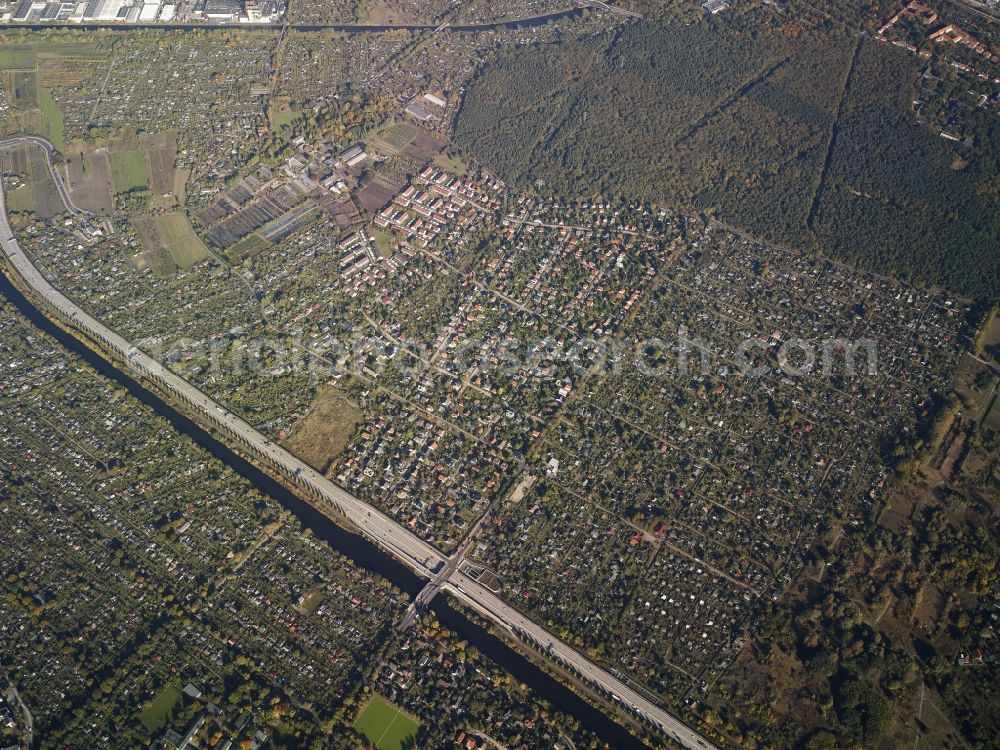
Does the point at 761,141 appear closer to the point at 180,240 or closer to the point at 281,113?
the point at 281,113

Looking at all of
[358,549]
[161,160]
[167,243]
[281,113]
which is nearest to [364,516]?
[358,549]

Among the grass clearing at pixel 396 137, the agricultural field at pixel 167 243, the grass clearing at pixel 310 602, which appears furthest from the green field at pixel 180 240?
the grass clearing at pixel 310 602

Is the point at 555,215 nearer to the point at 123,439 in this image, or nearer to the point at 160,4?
the point at 123,439

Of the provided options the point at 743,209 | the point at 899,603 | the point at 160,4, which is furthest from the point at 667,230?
the point at 160,4

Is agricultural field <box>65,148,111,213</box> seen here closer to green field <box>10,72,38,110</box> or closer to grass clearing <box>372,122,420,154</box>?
green field <box>10,72,38,110</box>

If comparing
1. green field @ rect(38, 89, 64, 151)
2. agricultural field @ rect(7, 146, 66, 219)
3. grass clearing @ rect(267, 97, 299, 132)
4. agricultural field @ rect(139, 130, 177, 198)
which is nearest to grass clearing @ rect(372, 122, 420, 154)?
grass clearing @ rect(267, 97, 299, 132)

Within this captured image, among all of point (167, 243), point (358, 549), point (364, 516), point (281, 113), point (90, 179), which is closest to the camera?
point (358, 549)
